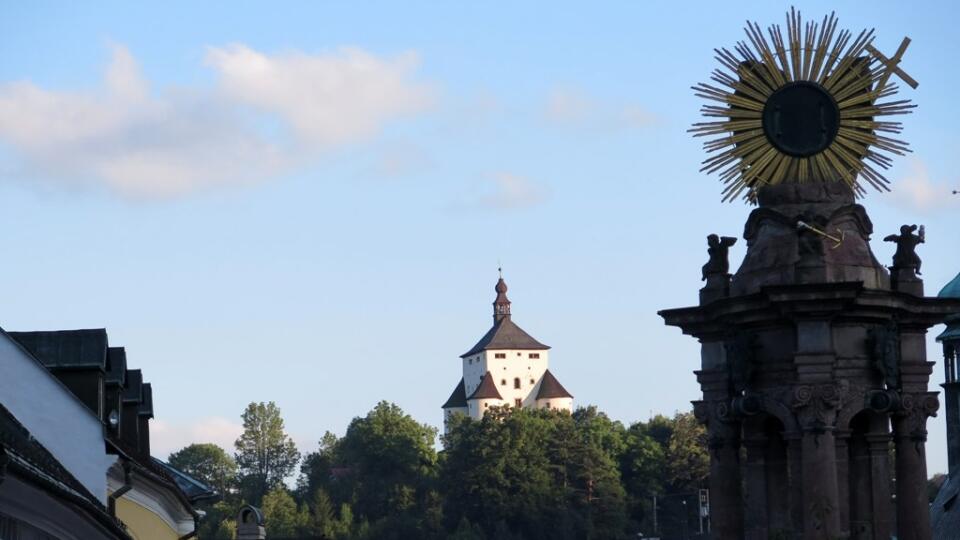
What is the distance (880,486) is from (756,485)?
6.14 ft

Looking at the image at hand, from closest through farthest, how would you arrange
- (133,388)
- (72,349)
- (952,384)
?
(72,349), (133,388), (952,384)

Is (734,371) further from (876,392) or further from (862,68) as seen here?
(862,68)

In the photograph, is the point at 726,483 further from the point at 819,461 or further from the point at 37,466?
the point at 37,466

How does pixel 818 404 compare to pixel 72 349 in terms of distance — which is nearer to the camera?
pixel 818 404

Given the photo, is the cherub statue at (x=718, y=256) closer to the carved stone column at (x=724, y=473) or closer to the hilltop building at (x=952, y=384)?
the carved stone column at (x=724, y=473)

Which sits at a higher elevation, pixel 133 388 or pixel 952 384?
pixel 952 384

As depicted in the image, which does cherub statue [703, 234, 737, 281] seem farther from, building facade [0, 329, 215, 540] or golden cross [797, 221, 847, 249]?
building facade [0, 329, 215, 540]

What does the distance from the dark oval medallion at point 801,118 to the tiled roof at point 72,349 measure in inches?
457

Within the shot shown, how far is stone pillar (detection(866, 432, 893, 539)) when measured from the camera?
2909 centimetres

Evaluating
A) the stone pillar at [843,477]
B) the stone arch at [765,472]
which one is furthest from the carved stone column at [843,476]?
the stone arch at [765,472]

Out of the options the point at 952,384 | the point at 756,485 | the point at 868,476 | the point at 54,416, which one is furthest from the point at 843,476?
the point at 952,384

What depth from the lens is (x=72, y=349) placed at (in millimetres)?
35000

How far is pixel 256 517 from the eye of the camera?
33500mm

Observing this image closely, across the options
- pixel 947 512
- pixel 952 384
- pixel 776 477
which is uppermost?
pixel 952 384
